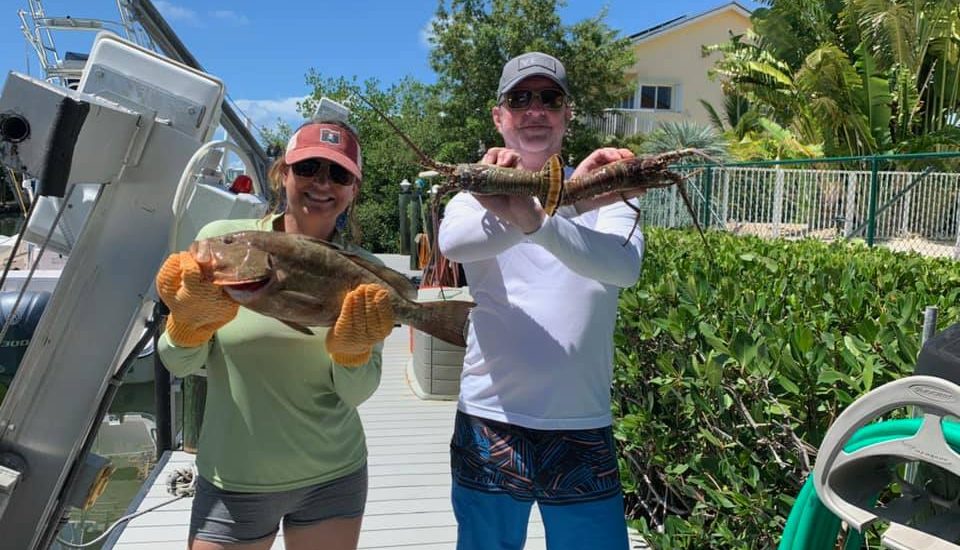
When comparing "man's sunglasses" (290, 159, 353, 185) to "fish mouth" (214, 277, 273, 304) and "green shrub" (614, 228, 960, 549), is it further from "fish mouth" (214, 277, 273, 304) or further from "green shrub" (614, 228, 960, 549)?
"green shrub" (614, 228, 960, 549)

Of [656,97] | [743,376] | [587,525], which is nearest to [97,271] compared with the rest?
[587,525]

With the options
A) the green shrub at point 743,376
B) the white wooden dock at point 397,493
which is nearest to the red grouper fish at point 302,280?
the green shrub at point 743,376

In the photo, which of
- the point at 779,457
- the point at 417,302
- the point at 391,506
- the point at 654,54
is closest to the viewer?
the point at 417,302

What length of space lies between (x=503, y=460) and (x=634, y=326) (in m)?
1.65

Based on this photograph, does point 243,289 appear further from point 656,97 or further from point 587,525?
point 656,97

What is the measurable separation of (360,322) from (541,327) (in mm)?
582

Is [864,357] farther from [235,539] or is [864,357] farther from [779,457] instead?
[235,539]

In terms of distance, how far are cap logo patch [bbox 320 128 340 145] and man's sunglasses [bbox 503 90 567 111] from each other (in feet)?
1.86

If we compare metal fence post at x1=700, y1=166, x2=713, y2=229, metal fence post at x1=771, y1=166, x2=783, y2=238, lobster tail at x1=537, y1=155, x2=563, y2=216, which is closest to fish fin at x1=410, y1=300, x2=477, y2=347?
lobster tail at x1=537, y1=155, x2=563, y2=216

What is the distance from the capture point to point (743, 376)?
256cm

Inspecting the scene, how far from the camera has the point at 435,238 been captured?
81.4 inches

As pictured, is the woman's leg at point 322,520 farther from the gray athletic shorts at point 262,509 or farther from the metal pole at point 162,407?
the metal pole at point 162,407

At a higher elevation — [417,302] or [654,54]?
[654,54]

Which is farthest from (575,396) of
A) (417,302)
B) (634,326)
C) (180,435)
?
(180,435)
